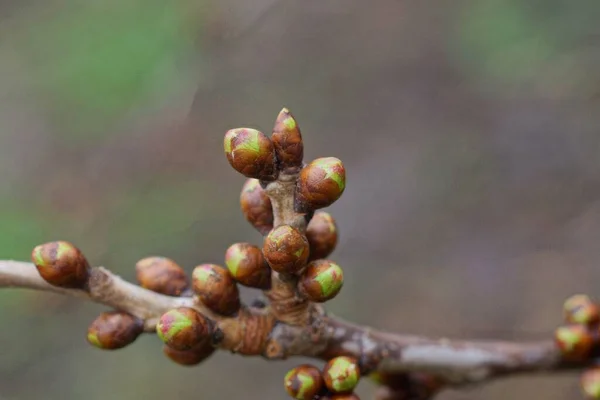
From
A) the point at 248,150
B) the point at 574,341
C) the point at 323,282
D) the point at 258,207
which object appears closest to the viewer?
the point at 248,150

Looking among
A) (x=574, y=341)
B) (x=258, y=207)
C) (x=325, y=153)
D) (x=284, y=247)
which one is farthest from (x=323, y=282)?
(x=325, y=153)

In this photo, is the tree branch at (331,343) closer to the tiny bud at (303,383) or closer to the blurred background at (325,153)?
the tiny bud at (303,383)

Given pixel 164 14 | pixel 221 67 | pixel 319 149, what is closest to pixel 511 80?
pixel 319 149

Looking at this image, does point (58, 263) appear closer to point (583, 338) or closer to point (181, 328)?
point (181, 328)

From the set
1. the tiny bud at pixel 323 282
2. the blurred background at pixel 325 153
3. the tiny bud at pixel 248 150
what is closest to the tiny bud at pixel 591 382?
the tiny bud at pixel 323 282

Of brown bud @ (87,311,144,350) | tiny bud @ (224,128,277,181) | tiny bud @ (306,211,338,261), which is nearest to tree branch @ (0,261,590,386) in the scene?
brown bud @ (87,311,144,350)
